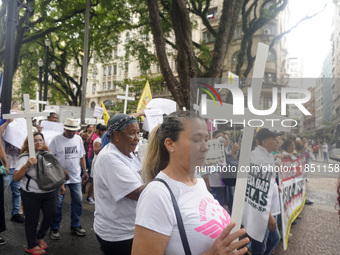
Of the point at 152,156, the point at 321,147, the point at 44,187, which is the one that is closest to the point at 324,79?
the point at 321,147

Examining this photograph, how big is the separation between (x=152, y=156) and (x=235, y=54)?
1147 centimetres

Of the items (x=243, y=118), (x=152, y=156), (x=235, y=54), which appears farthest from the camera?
(x=235, y=54)

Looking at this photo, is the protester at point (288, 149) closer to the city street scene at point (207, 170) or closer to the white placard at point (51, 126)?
the city street scene at point (207, 170)

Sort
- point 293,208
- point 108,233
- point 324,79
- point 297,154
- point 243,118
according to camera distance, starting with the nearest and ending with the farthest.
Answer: point 243,118, point 324,79, point 297,154, point 108,233, point 293,208

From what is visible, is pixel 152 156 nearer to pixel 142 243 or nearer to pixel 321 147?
pixel 142 243

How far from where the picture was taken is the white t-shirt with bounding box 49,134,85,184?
14.8 ft

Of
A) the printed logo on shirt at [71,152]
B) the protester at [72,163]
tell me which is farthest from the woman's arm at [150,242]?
the printed logo on shirt at [71,152]

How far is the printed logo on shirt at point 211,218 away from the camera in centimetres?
134

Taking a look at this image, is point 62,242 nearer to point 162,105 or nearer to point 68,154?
point 68,154

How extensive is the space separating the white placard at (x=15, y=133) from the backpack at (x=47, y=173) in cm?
105

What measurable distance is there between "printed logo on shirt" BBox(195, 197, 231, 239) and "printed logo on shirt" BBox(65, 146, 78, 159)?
138 inches

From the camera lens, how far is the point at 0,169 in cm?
375

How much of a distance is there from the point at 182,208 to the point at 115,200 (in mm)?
903

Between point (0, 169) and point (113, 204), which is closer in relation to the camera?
point (113, 204)
